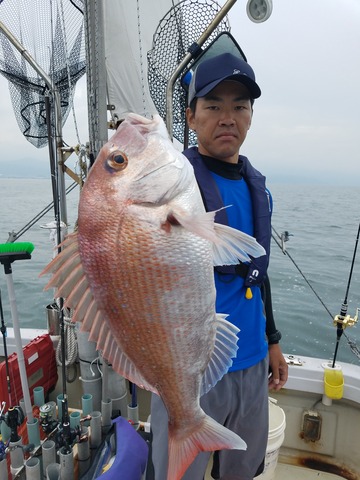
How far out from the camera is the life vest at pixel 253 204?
179 centimetres

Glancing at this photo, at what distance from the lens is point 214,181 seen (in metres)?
1.85

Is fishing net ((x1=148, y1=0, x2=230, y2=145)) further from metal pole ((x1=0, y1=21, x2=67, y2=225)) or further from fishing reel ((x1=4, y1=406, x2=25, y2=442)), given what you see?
fishing reel ((x1=4, y1=406, x2=25, y2=442))

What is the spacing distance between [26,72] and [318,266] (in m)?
10.7

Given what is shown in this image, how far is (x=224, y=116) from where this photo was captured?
180 centimetres

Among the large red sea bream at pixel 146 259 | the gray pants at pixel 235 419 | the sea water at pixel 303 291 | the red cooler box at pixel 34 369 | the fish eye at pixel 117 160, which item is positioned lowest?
the sea water at pixel 303 291

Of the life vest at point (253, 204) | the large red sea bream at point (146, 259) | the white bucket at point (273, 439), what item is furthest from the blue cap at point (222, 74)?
the white bucket at point (273, 439)

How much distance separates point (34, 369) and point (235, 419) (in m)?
2.25

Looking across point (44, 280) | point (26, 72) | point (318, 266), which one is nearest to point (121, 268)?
point (26, 72)

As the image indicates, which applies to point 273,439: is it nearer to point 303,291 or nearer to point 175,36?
point 175,36

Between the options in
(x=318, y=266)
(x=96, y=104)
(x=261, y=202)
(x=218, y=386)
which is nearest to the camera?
(x=218, y=386)

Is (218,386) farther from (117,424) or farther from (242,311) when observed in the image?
(117,424)

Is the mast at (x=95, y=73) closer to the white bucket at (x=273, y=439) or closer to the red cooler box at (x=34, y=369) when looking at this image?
the red cooler box at (x=34, y=369)

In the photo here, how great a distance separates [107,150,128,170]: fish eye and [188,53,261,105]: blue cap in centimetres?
71

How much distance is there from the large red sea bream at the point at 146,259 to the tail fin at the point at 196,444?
0.26ft
